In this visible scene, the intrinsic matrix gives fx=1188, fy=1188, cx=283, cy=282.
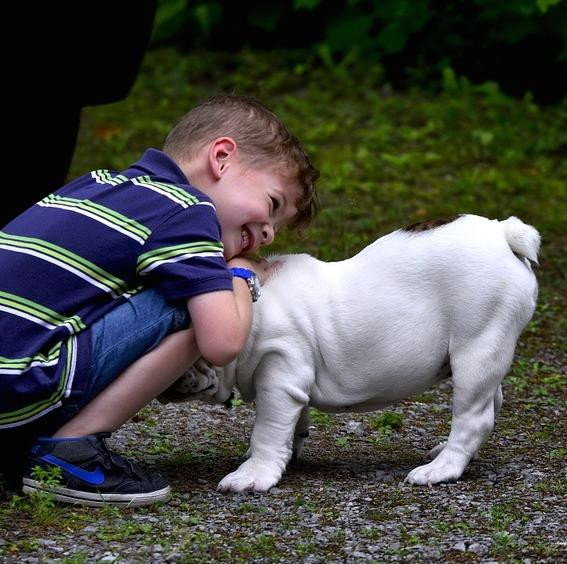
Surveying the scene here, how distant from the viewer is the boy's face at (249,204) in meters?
3.46

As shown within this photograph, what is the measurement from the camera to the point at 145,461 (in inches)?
150

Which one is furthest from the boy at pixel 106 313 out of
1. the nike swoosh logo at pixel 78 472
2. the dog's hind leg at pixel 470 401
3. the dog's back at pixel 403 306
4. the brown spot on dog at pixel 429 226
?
the dog's hind leg at pixel 470 401

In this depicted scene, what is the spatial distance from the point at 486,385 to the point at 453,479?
0.30m

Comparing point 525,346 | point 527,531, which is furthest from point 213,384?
point 525,346

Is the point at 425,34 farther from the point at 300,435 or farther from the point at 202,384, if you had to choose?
the point at 202,384

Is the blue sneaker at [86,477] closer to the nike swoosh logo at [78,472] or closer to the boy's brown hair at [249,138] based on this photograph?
the nike swoosh logo at [78,472]

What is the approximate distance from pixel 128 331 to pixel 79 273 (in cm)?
21

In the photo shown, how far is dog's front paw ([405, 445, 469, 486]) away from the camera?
3516 mm

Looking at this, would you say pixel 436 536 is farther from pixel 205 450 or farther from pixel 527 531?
pixel 205 450

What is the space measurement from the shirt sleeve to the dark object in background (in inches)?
89.2

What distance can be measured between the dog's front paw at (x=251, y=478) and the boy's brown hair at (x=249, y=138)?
75 centimetres

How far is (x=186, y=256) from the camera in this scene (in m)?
3.18

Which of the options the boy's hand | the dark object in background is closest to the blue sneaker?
the boy's hand

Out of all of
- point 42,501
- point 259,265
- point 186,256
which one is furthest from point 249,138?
point 42,501
